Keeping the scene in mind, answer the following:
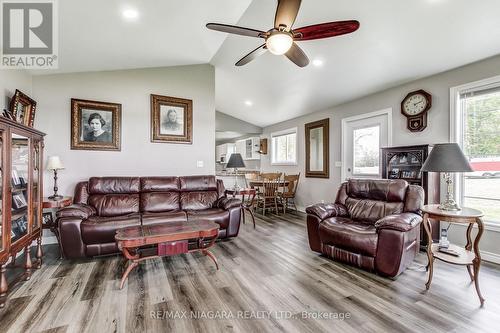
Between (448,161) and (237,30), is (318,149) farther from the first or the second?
(237,30)

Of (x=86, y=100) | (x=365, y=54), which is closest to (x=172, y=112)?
(x=86, y=100)

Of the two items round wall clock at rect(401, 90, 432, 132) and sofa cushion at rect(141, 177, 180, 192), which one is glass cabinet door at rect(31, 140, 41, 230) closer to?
sofa cushion at rect(141, 177, 180, 192)

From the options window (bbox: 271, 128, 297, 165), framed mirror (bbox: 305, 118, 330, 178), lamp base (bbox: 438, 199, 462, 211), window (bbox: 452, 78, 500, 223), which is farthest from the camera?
window (bbox: 271, 128, 297, 165)

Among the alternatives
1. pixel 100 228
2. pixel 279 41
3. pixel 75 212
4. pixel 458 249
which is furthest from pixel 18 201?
pixel 458 249

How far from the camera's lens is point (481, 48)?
→ 9.02 feet

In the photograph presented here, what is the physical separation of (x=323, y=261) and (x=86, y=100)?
415 cm

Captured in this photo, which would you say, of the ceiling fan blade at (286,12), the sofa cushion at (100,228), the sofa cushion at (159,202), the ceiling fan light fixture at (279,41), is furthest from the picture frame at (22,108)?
the ceiling fan blade at (286,12)

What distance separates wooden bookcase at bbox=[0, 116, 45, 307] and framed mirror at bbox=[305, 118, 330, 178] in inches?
192

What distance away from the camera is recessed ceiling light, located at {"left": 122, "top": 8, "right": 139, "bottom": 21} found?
8.00 feet

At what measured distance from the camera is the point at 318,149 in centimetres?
561

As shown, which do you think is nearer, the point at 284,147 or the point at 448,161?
the point at 448,161

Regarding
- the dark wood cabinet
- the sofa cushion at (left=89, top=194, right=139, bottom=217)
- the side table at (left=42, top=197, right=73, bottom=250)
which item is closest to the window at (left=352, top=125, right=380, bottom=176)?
the dark wood cabinet

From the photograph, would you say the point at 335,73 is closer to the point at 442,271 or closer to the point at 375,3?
the point at 375,3

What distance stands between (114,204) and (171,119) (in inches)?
67.6
